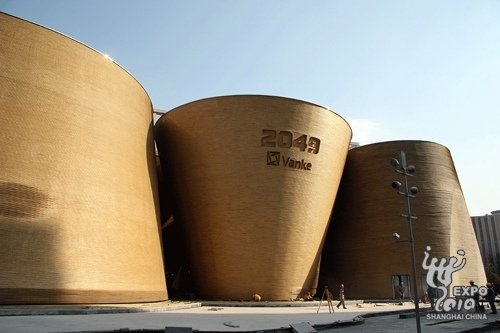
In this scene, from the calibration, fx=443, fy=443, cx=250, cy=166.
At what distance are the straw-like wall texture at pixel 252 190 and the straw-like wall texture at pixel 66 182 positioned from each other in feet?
12.8

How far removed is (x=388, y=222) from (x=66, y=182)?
20719 mm

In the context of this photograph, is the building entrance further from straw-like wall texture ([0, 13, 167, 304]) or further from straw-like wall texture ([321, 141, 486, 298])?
straw-like wall texture ([0, 13, 167, 304])

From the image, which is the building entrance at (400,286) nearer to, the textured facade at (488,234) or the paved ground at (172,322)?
the paved ground at (172,322)

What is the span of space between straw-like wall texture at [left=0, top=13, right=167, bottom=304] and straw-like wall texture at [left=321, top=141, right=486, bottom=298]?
14468mm

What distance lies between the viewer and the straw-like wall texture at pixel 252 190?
24.0 meters

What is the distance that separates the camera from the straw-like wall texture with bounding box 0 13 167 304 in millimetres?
16453

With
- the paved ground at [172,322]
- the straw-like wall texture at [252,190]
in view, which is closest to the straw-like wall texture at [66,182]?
the paved ground at [172,322]

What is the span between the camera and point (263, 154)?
2522cm

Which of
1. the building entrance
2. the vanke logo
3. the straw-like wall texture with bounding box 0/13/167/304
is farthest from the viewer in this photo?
the building entrance

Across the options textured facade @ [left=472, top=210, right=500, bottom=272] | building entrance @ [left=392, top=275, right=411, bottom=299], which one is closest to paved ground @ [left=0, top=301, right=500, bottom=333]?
building entrance @ [left=392, top=275, right=411, bottom=299]

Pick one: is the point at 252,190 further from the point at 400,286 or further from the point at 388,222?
the point at 400,286

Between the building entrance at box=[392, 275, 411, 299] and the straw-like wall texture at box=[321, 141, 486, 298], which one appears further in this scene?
the straw-like wall texture at box=[321, 141, 486, 298]

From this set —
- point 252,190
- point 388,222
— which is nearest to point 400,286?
point 388,222

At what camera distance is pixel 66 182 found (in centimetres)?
1825
